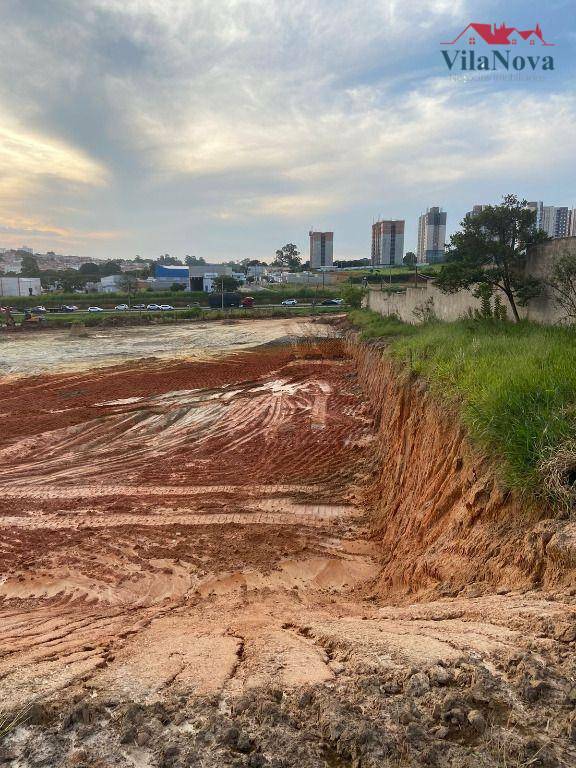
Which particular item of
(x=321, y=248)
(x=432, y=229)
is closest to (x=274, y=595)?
(x=432, y=229)

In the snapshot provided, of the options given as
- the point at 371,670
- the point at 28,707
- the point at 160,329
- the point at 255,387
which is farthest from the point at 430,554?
the point at 160,329

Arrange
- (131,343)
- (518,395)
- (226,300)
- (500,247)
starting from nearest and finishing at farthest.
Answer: (518,395), (500,247), (131,343), (226,300)

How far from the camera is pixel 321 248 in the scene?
147125 millimetres

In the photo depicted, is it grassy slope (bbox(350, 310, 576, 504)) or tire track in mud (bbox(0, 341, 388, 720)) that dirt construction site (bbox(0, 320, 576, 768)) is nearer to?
tire track in mud (bbox(0, 341, 388, 720))

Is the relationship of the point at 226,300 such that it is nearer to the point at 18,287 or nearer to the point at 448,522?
the point at 18,287

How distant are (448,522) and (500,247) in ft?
27.8

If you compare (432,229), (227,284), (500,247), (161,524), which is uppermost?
(432,229)

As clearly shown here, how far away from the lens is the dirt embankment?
13.1 feet

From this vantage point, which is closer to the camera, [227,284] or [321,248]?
[227,284]

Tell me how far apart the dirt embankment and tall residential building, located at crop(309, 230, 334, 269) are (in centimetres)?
14132

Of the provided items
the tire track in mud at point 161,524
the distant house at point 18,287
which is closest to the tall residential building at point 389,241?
the distant house at point 18,287

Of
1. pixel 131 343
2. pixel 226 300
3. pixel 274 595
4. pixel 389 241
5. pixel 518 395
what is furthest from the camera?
pixel 389 241

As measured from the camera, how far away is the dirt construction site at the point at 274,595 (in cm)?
248

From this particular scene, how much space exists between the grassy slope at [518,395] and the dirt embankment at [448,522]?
0.91 feet
